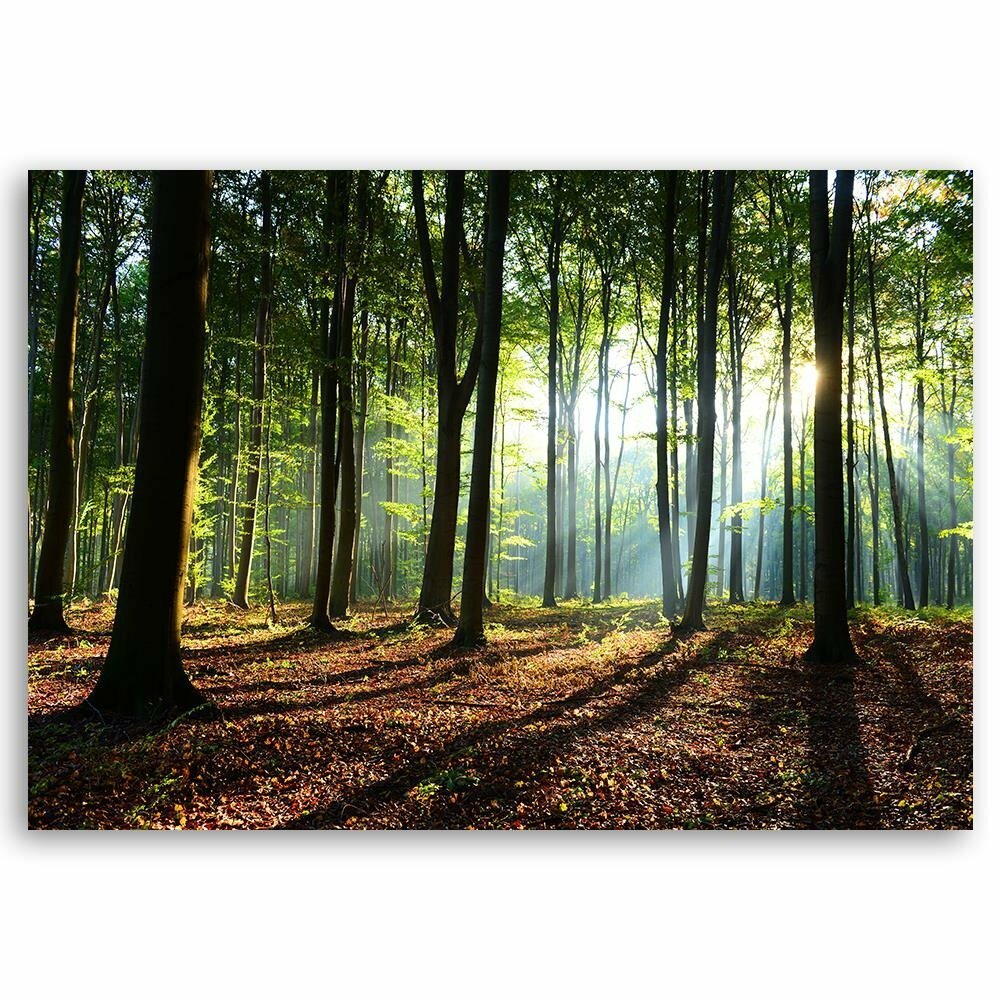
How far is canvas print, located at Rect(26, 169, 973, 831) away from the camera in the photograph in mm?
3043

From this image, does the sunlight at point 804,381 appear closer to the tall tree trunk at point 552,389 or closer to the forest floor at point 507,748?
the tall tree trunk at point 552,389

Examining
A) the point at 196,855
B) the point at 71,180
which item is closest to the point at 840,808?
the point at 196,855

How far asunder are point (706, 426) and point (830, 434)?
1.98 metres

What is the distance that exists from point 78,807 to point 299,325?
18.9 feet

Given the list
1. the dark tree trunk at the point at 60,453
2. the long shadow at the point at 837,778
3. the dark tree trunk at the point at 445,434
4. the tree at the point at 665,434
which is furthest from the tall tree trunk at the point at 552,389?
the long shadow at the point at 837,778

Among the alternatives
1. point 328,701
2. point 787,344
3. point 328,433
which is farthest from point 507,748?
point 787,344

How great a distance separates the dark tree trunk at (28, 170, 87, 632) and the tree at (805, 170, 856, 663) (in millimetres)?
5960

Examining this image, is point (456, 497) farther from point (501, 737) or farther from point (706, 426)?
point (501, 737)

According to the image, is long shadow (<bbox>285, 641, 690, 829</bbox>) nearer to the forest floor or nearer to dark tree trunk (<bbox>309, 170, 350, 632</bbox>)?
the forest floor

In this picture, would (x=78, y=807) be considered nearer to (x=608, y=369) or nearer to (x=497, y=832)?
(x=497, y=832)

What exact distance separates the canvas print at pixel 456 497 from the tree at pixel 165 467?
0.02 metres

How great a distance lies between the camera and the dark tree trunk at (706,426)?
270 inches

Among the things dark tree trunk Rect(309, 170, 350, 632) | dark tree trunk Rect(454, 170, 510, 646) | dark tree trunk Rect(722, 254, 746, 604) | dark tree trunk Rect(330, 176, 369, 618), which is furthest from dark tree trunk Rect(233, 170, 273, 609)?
dark tree trunk Rect(722, 254, 746, 604)
